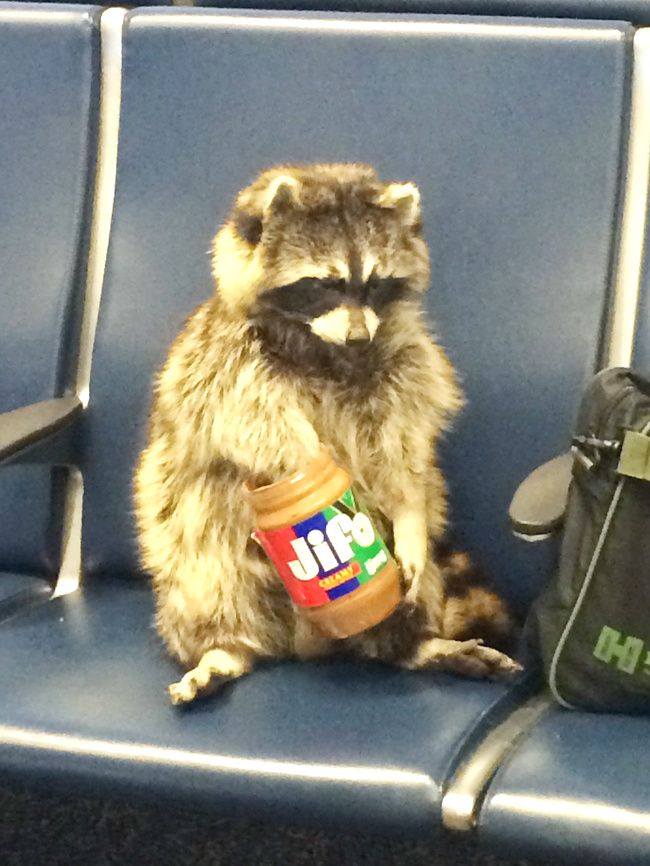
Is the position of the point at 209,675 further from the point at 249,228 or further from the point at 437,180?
the point at 437,180

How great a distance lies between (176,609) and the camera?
1.33m

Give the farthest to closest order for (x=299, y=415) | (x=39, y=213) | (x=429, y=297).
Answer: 1. (x=39, y=213)
2. (x=429, y=297)
3. (x=299, y=415)

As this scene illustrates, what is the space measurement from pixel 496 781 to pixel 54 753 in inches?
17.0

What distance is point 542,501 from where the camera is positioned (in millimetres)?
1247

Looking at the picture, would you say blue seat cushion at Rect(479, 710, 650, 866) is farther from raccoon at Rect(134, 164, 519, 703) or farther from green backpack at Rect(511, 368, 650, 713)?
raccoon at Rect(134, 164, 519, 703)

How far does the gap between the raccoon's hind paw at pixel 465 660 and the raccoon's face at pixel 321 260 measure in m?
0.32

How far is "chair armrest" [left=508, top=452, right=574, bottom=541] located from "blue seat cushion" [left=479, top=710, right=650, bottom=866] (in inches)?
8.2

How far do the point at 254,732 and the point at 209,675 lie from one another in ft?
0.31

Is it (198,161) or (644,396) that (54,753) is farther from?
(198,161)

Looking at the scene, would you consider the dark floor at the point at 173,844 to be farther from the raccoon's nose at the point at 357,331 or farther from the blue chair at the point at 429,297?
the raccoon's nose at the point at 357,331

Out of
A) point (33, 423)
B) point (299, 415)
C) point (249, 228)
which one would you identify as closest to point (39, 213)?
point (33, 423)

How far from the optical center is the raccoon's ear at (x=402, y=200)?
127cm

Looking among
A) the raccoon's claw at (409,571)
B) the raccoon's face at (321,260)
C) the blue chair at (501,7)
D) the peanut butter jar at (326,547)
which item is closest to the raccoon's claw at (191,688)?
the peanut butter jar at (326,547)

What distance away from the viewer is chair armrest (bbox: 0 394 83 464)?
1.43 m
